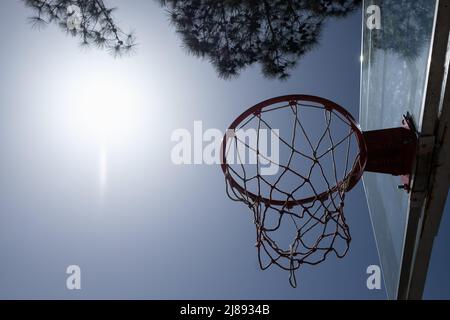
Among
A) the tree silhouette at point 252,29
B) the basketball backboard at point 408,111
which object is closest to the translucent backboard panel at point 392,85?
the basketball backboard at point 408,111

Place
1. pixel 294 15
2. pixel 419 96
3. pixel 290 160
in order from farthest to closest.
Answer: pixel 294 15 < pixel 290 160 < pixel 419 96

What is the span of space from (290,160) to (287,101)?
37cm

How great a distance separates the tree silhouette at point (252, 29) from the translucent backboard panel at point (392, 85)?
49 cm

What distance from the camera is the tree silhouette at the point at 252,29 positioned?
11.0 ft

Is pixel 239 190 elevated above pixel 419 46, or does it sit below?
below

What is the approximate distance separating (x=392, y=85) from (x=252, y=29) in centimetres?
138

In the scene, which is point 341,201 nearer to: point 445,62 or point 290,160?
point 290,160

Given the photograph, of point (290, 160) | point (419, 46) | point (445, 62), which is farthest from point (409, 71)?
point (290, 160)

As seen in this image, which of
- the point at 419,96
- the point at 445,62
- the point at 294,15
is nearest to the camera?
the point at 445,62

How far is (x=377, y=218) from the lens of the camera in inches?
113

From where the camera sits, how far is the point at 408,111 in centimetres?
213

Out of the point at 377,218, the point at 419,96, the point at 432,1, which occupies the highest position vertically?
the point at 432,1

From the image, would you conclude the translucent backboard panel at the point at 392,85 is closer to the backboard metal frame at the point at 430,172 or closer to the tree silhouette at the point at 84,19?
the backboard metal frame at the point at 430,172

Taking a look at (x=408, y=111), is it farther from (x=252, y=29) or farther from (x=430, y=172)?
(x=252, y=29)
